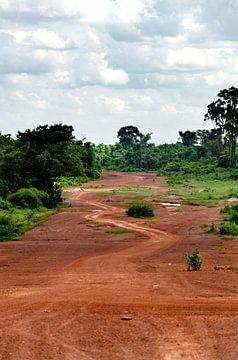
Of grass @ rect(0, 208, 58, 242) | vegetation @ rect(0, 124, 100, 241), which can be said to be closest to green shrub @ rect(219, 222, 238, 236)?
grass @ rect(0, 208, 58, 242)

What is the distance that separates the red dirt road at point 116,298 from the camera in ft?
32.3

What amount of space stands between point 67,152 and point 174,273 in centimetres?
3049

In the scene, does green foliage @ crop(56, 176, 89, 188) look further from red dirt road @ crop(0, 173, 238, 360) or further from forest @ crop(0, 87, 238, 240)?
red dirt road @ crop(0, 173, 238, 360)

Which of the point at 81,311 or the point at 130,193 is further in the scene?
the point at 130,193

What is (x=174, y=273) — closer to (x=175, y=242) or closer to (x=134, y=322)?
(x=134, y=322)

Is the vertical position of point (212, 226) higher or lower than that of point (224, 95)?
lower

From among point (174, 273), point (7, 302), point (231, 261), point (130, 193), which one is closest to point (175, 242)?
point (231, 261)

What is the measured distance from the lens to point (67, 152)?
47000 millimetres

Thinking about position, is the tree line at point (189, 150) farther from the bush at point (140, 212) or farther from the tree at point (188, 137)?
the bush at point (140, 212)

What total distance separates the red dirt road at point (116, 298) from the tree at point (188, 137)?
109807mm

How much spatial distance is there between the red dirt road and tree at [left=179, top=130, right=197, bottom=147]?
10981 cm

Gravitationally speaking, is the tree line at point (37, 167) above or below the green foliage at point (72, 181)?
above

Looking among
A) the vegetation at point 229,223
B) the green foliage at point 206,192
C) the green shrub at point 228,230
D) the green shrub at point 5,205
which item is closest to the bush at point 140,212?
the vegetation at point 229,223

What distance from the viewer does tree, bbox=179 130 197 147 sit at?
13688 cm
